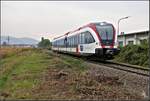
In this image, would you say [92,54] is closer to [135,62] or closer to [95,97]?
[135,62]

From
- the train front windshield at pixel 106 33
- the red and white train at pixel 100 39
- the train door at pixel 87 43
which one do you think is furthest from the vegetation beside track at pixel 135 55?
the train door at pixel 87 43

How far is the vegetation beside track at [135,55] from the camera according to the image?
2690cm

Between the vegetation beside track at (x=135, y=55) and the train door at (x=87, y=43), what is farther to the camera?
the vegetation beside track at (x=135, y=55)

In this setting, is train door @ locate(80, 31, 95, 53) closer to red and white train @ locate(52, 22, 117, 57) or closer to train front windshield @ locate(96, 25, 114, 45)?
red and white train @ locate(52, 22, 117, 57)

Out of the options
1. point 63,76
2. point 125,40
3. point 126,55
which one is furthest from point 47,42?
point 63,76

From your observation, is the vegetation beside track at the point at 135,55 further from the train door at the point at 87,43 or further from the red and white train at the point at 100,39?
the train door at the point at 87,43

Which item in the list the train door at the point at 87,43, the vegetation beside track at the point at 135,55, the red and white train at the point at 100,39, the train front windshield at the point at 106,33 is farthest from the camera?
the vegetation beside track at the point at 135,55

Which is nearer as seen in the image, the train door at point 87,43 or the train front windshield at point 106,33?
the train front windshield at point 106,33

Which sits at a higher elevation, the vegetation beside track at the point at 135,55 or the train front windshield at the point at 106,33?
the train front windshield at the point at 106,33

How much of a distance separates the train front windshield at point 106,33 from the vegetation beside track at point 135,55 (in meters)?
3.14

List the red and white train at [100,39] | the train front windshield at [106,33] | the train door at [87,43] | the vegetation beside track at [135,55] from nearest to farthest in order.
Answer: the red and white train at [100,39], the train front windshield at [106,33], the train door at [87,43], the vegetation beside track at [135,55]

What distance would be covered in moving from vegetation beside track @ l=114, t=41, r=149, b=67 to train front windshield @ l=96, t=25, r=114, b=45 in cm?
314

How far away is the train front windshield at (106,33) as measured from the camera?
25.5 metres

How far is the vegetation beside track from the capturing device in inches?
1059
